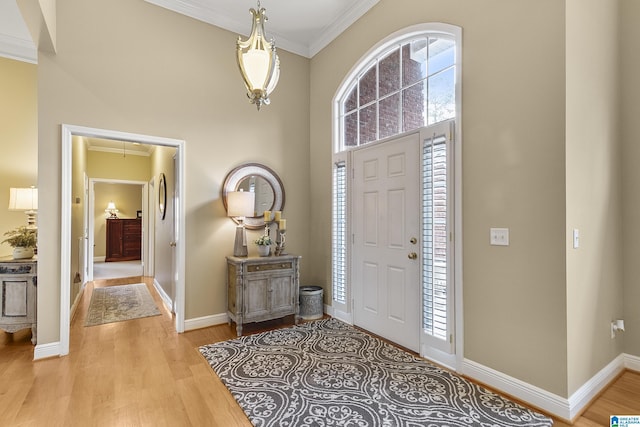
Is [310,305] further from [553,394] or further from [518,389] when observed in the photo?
[553,394]

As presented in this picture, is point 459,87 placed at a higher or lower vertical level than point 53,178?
higher

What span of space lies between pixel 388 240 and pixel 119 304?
404 cm

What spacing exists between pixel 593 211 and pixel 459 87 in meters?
1.33

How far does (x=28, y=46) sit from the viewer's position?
373 centimetres

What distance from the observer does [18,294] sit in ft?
10.00

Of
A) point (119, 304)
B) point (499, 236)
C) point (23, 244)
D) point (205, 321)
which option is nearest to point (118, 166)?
point (119, 304)

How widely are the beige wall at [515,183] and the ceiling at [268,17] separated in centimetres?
132

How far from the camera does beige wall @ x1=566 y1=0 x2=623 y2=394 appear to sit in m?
2.04

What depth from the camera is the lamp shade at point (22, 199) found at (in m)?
3.36

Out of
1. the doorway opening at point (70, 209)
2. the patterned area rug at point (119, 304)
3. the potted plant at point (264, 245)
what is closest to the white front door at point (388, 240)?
the potted plant at point (264, 245)

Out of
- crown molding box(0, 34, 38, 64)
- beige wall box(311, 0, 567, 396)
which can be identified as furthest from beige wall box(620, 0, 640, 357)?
crown molding box(0, 34, 38, 64)

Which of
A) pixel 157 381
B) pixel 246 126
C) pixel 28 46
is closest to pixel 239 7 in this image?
pixel 246 126

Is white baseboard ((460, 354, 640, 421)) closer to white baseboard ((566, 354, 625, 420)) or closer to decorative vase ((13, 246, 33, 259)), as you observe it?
white baseboard ((566, 354, 625, 420))

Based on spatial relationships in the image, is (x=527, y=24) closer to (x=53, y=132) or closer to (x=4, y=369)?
(x=53, y=132)
